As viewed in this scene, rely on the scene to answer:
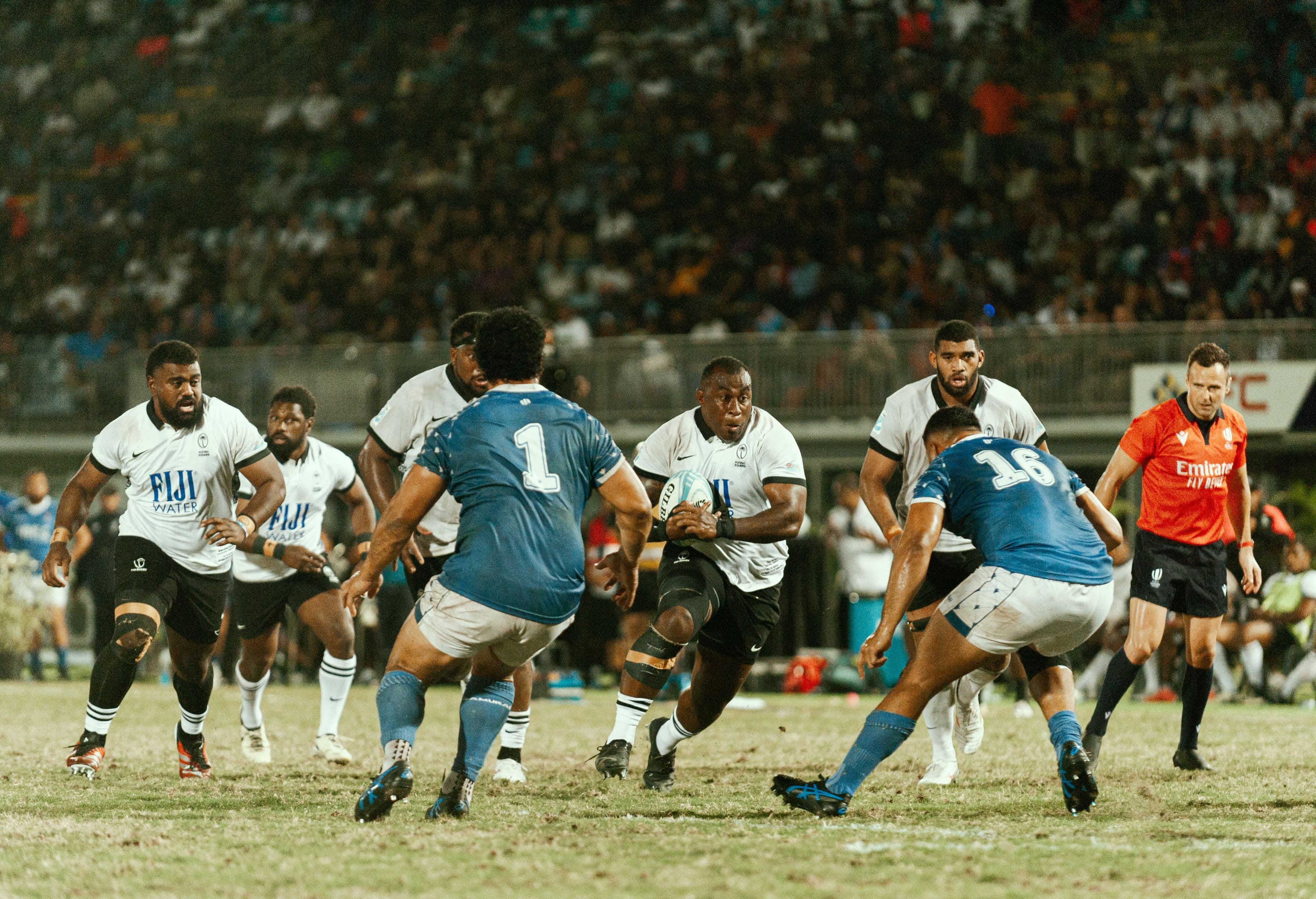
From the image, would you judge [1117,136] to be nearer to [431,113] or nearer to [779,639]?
[779,639]

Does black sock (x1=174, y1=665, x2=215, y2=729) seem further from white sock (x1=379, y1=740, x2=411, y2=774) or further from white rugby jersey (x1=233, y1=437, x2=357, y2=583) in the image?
white sock (x1=379, y1=740, x2=411, y2=774)

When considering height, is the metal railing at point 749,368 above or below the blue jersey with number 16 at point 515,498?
above

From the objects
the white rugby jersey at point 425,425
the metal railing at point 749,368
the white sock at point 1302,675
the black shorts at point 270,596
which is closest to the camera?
the white rugby jersey at point 425,425

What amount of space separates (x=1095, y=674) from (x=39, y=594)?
11840 millimetres

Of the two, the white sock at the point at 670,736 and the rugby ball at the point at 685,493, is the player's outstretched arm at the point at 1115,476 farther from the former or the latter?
the white sock at the point at 670,736

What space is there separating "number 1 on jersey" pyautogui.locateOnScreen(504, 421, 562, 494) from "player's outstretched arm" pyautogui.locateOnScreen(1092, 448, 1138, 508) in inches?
139

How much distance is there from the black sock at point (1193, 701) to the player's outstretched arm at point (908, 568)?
3169mm

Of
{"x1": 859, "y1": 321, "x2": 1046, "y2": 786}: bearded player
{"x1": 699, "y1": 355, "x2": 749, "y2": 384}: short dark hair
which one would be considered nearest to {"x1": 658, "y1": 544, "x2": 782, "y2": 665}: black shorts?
{"x1": 859, "y1": 321, "x2": 1046, "y2": 786}: bearded player

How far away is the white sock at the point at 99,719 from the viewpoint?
861 cm

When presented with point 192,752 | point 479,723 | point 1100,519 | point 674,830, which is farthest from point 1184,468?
point 192,752

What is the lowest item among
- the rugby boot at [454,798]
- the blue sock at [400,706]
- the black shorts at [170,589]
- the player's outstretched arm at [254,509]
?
the rugby boot at [454,798]

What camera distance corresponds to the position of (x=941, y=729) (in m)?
8.39

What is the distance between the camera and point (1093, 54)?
22.5 meters

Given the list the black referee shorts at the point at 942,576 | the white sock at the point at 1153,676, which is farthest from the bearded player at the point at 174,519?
the white sock at the point at 1153,676
